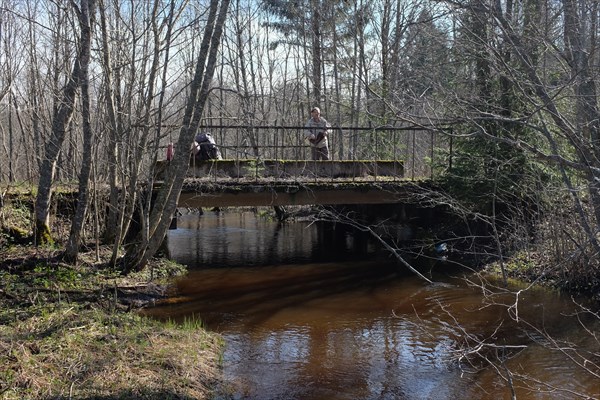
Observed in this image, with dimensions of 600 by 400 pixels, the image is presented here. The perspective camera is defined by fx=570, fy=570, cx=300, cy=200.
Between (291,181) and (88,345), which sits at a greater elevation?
(291,181)

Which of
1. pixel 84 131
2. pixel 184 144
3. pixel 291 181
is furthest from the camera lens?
pixel 291 181

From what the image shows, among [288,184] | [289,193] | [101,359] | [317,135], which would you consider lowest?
[101,359]

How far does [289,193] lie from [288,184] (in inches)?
10.4

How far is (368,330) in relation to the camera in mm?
Result: 9531

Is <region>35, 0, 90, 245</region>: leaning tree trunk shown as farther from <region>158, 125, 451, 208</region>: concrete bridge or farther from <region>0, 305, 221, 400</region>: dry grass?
<region>0, 305, 221, 400</region>: dry grass

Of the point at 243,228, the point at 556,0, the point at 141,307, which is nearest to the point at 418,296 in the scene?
the point at 141,307

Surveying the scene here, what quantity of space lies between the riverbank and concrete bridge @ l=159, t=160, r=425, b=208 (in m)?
3.85

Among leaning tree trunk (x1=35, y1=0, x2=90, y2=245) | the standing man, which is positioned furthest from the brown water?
leaning tree trunk (x1=35, y1=0, x2=90, y2=245)

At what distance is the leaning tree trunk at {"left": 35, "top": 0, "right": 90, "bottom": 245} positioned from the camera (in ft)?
34.9

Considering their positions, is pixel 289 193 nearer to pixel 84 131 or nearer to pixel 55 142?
pixel 84 131

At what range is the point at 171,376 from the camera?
676 centimetres

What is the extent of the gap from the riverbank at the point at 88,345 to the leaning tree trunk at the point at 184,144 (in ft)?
3.77

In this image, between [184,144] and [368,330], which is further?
[184,144]

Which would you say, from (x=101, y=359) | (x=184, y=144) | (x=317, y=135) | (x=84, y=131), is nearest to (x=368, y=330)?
(x=101, y=359)
